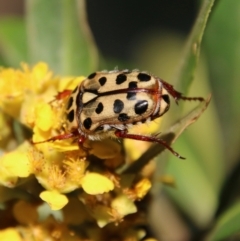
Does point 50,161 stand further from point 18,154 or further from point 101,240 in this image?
point 101,240

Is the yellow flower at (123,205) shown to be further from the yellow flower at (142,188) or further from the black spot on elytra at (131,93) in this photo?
the black spot on elytra at (131,93)

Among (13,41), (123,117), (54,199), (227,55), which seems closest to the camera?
(54,199)

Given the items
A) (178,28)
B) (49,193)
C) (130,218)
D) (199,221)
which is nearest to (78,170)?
(49,193)

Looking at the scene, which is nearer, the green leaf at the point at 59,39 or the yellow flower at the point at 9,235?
the yellow flower at the point at 9,235

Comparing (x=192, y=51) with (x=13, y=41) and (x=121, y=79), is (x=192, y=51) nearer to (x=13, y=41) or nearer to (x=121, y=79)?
(x=121, y=79)

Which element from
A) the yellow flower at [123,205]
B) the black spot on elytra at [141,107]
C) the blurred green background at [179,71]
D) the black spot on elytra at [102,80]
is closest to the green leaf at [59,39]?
the blurred green background at [179,71]

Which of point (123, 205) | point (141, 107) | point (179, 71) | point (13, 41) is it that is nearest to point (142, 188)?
point (123, 205)

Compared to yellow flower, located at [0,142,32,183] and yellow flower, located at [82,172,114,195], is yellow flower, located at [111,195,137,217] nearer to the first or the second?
yellow flower, located at [82,172,114,195]
